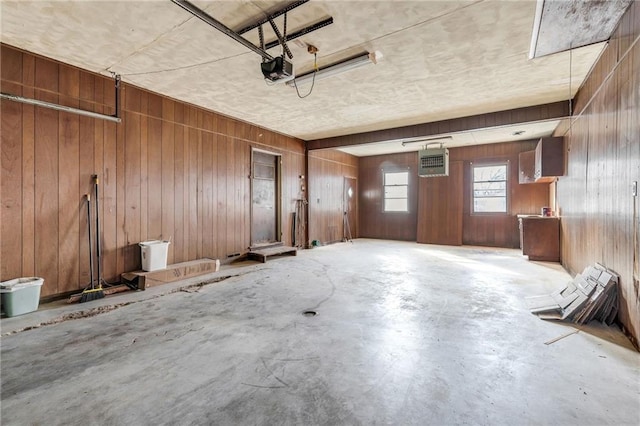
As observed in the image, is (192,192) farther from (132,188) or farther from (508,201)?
(508,201)

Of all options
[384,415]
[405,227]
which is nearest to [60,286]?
[384,415]

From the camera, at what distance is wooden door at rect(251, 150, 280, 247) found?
6371 mm

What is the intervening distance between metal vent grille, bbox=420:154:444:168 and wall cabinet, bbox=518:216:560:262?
2478 millimetres

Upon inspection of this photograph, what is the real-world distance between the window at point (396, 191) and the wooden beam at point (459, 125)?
302 centimetres

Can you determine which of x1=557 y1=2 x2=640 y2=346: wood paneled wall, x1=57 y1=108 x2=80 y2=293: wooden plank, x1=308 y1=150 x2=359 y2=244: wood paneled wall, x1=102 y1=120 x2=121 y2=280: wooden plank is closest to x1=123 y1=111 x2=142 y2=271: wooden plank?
x1=102 y1=120 x2=121 y2=280: wooden plank

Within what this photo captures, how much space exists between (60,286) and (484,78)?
20.2 ft

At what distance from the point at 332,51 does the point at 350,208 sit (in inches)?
271

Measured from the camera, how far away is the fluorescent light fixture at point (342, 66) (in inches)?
131

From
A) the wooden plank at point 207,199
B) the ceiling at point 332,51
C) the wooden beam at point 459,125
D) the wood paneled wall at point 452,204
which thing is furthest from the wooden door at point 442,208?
the wooden plank at point 207,199

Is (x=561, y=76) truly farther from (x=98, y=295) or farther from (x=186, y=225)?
(x=98, y=295)

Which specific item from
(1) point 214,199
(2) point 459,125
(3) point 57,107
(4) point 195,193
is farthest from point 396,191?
(3) point 57,107

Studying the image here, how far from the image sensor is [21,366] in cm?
203

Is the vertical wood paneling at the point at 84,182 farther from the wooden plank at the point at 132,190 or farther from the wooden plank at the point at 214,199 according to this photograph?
the wooden plank at the point at 214,199

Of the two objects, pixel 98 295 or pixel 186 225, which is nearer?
pixel 98 295
